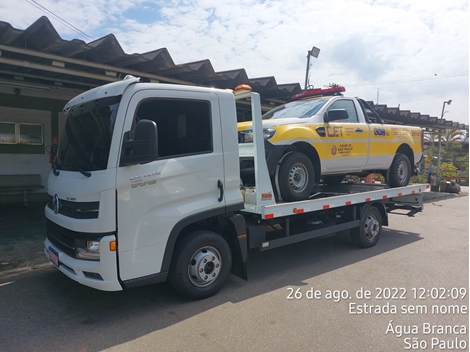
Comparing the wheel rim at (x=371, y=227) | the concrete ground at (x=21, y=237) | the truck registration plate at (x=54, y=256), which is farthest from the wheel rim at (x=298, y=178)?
the concrete ground at (x=21, y=237)

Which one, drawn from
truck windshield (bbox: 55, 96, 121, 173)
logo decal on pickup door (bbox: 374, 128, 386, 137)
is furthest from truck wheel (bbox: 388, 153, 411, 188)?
truck windshield (bbox: 55, 96, 121, 173)

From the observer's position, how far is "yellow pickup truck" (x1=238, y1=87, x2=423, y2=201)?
5238 mm

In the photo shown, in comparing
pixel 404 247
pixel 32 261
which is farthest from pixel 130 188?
pixel 404 247

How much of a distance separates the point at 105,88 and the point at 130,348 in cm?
270

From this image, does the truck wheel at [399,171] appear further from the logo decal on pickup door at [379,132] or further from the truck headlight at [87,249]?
the truck headlight at [87,249]

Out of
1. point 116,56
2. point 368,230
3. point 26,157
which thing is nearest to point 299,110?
point 368,230

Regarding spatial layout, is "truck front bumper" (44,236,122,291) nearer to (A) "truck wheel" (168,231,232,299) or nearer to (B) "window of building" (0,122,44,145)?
(A) "truck wheel" (168,231,232,299)

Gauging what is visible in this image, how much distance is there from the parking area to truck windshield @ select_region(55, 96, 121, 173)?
5.47ft

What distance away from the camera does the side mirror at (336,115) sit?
5777 mm

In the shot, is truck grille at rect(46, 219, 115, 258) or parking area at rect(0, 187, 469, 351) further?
truck grille at rect(46, 219, 115, 258)

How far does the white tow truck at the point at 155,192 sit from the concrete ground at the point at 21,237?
175 centimetres

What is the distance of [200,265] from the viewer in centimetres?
420

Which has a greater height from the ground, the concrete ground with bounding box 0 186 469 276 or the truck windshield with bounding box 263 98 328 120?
the truck windshield with bounding box 263 98 328 120

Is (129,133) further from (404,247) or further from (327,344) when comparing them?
(404,247)
